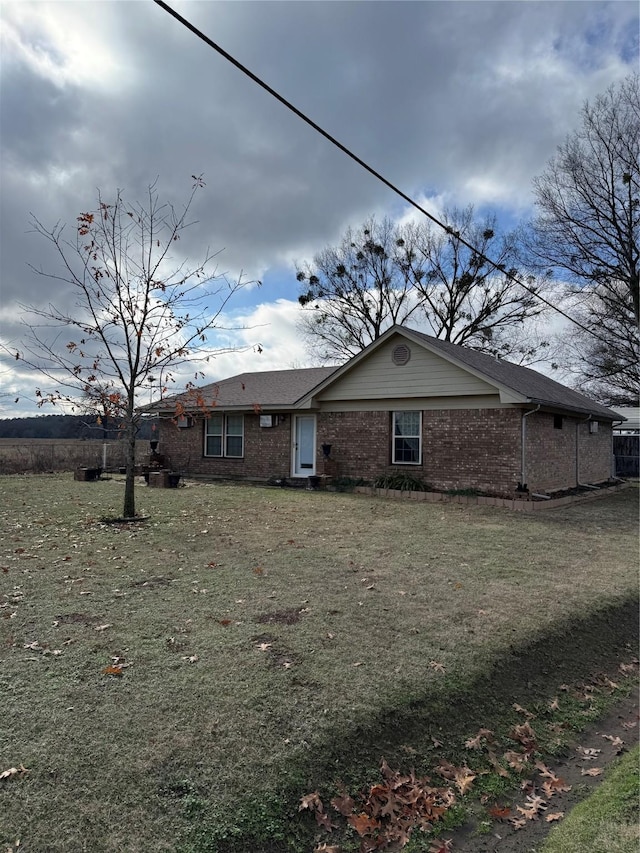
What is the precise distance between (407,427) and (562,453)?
4561 millimetres

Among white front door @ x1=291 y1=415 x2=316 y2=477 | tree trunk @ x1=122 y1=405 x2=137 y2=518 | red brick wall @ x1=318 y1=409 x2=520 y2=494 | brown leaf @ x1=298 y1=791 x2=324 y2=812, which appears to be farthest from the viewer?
white front door @ x1=291 y1=415 x2=316 y2=477

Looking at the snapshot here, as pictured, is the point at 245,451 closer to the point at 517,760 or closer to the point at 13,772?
the point at 517,760

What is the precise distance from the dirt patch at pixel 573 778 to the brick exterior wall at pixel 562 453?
9778mm

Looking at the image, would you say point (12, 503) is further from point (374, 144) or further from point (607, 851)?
point (607, 851)

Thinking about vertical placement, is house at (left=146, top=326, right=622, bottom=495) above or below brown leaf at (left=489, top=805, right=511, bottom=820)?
above

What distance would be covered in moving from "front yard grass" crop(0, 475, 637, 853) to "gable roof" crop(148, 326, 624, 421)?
12.1 ft

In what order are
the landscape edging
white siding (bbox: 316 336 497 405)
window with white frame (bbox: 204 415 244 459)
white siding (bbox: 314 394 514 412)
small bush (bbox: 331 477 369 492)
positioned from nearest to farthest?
the landscape edging → white siding (bbox: 314 394 514 412) → white siding (bbox: 316 336 497 405) → small bush (bbox: 331 477 369 492) → window with white frame (bbox: 204 415 244 459)

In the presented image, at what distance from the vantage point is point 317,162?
861cm

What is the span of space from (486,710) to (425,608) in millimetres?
1551

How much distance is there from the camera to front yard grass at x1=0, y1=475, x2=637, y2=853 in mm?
2652

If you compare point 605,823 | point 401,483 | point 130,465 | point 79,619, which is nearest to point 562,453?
point 401,483

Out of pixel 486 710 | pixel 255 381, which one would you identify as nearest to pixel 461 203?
pixel 255 381

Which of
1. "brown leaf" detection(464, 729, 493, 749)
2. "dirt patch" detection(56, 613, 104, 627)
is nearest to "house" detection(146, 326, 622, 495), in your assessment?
"dirt patch" detection(56, 613, 104, 627)

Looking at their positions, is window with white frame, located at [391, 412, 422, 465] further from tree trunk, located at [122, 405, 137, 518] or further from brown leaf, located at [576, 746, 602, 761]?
brown leaf, located at [576, 746, 602, 761]
